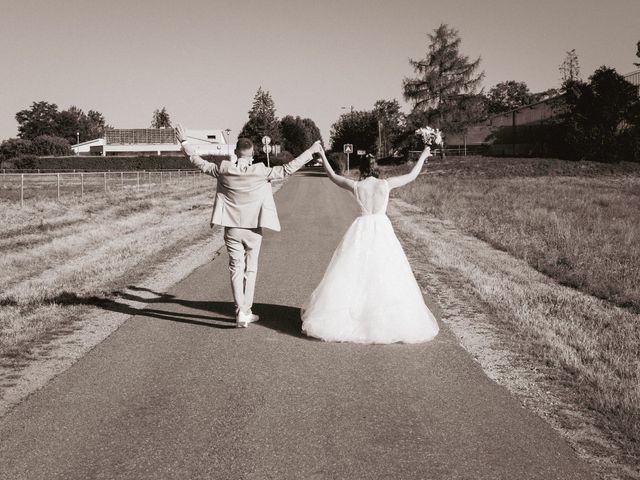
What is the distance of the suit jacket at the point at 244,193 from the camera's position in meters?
6.77

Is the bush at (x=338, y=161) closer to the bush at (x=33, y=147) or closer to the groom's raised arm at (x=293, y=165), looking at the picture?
the bush at (x=33, y=147)

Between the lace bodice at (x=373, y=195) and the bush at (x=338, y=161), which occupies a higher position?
the bush at (x=338, y=161)

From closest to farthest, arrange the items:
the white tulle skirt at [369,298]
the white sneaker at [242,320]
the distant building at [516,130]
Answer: the white tulle skirt at [369,298] < the white sneaker at [242,320] < the distant building at [516,130]

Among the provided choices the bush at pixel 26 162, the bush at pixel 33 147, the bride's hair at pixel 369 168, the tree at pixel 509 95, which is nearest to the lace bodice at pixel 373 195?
the bride's hair at pixel 369 168

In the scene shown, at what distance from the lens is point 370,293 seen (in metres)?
6.39

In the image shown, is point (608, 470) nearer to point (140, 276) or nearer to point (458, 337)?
point (458, 337)

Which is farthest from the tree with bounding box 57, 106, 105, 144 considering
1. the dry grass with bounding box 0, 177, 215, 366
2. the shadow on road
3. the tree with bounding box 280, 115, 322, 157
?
the shadow on road

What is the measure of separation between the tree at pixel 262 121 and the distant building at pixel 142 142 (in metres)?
6.61

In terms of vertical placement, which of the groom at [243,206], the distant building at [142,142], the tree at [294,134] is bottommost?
the groom at [243,206]

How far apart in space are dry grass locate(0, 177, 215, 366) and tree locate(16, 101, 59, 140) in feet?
477

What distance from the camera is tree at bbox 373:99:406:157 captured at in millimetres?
74787

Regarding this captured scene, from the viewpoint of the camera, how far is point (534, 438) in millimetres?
4062

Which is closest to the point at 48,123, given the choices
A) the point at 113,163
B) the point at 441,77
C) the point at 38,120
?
the point at 38,120

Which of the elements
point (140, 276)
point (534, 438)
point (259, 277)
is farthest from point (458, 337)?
point (140, 276)
